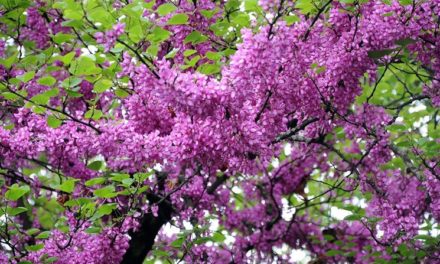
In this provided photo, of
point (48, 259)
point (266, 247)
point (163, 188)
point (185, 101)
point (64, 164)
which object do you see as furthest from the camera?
point (266, 247)

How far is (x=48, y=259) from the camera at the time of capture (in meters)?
4.98

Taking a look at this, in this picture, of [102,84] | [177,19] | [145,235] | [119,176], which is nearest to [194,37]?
[177,19]

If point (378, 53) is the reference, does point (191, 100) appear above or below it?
below

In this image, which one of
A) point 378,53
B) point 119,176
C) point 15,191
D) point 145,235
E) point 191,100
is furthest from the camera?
point 145,235

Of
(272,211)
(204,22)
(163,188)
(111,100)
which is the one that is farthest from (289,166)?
(204,22)

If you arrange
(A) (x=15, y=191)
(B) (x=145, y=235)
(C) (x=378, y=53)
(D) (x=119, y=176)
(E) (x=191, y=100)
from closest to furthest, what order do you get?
(E) (x=191, y=100)
(C) (x=378, y=53)
(D) (x=119, y=176)
(A) (x=15, y=191)
(B) (x=145, y=235)

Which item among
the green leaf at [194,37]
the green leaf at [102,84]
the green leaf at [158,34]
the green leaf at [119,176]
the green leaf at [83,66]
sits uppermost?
the green leaf at [194,37]

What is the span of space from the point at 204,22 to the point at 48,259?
97.9 inches

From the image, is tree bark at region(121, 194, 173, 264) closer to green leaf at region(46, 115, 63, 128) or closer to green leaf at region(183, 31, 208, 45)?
green leaf at region(46, 115, 63, 128)

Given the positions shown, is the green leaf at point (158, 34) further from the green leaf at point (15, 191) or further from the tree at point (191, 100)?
the green leaf at point (15, 191)

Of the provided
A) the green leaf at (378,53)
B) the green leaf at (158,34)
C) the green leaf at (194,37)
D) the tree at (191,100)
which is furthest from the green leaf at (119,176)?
the green leaf at (378,53)

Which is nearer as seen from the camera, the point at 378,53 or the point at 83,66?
the point at 378,53

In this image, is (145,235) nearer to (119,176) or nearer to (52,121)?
(119,176)

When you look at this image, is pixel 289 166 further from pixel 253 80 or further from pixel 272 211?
pixel 253 80
